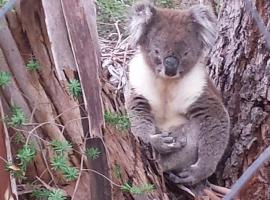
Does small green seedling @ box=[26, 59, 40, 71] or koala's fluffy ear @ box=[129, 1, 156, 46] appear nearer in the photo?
small green seedling @ box=[26, 59, 40, 71]

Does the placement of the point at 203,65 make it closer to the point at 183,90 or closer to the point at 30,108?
the point at 183,90

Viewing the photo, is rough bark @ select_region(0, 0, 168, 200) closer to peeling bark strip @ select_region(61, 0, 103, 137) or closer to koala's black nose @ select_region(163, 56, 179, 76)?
peeling bark strip @ select_region(61, 0, 103, 137)

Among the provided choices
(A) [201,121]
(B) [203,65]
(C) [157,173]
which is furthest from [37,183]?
(B) [203,65]

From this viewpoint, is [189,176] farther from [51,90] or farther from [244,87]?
[51,90]

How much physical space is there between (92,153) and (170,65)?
3.05 feet

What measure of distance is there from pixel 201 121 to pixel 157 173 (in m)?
0.41

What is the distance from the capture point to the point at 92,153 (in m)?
1.65

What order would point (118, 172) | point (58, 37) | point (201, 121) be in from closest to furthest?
point (58, 37) < point (118, 172) < point (201, 121)

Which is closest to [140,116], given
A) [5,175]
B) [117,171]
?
[117,171]

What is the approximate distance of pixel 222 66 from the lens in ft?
8.86

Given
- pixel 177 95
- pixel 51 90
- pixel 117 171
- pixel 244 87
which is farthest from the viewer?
pixel 177 95

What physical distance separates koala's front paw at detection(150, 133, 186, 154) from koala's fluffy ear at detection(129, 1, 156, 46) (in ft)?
1.42

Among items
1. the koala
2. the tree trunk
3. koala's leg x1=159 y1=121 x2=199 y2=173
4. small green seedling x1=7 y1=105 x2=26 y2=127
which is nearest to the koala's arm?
the koala

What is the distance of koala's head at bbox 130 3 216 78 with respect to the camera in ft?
8.22
